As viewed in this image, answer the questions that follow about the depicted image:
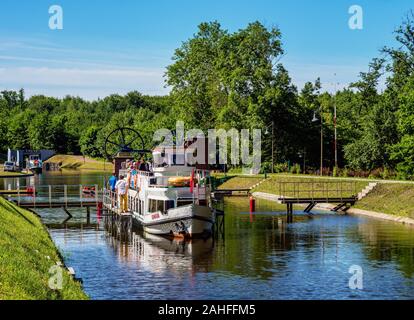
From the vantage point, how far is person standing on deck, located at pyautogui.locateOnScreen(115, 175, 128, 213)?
6316cm

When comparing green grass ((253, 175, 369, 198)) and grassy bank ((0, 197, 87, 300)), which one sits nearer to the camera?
grassy bank ((0, 197, 87, 300))

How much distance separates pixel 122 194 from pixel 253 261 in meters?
23.8

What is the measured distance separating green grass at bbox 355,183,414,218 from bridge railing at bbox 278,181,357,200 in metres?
2.67

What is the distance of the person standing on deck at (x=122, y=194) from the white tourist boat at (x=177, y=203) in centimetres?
627

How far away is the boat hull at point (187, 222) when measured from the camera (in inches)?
2050

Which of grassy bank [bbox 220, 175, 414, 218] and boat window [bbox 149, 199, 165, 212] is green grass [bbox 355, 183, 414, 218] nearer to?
grassy bank [bbox 220, 175, 414, 218]

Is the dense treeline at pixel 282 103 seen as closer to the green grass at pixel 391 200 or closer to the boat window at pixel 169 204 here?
the green grass at pixel 391 200

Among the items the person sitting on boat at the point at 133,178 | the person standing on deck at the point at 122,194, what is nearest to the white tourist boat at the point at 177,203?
the person sitting on boat at the point at 133,178

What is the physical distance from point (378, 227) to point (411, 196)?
10.0m

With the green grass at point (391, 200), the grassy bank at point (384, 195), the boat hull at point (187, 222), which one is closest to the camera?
the boat hull at point (187, 222)

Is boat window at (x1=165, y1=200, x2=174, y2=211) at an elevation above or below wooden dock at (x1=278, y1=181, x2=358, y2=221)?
above

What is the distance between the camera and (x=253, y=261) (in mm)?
43031

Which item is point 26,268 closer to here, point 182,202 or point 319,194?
point 182,202

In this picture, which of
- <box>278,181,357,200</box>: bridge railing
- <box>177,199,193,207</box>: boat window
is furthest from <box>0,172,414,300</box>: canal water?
<box>278,181,357,200</box>: bridge railing
